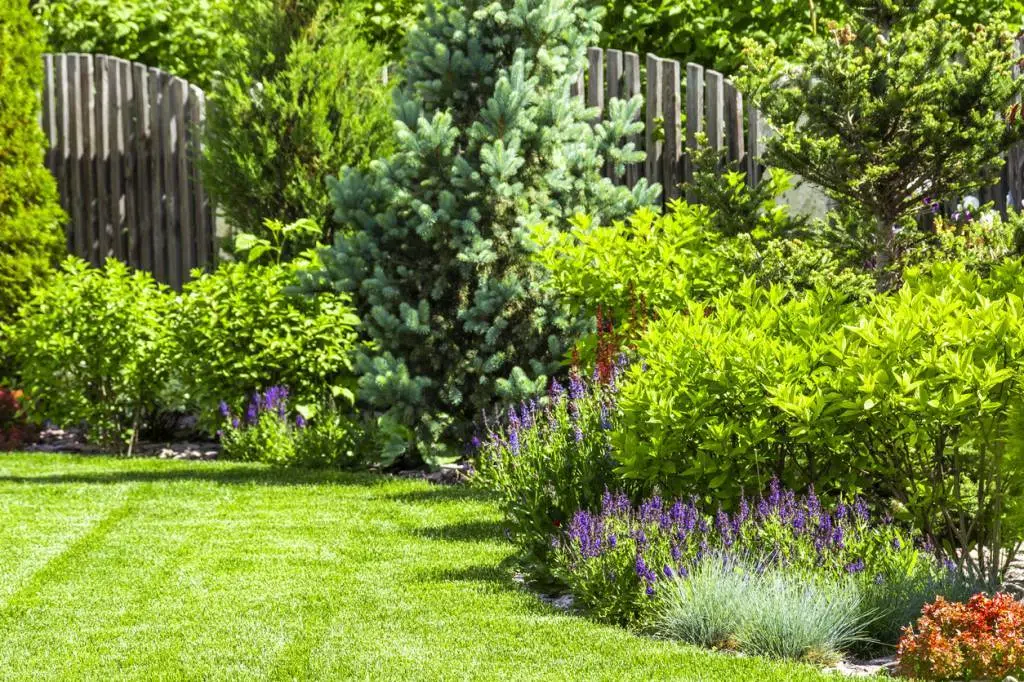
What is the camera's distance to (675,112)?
33.0 ft

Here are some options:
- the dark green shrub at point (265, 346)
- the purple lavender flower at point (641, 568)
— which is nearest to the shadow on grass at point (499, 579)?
the purple lavender flower at point (641, 568)

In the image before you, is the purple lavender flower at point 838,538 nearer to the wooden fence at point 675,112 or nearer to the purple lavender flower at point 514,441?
the purple lavender flower at point 514,441

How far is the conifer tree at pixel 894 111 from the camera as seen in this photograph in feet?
22.0

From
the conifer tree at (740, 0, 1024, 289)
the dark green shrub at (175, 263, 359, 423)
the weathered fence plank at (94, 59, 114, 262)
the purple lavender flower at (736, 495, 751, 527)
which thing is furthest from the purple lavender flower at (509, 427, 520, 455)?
the weathered fence plank at (94, 59, 114, 262)

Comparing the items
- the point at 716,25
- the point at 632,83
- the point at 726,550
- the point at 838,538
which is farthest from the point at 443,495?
the point at 716,25

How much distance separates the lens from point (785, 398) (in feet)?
15.6

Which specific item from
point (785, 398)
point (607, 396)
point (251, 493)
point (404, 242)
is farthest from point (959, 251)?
point (251, 493)

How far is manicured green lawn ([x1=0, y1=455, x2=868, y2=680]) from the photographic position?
441 centimetres

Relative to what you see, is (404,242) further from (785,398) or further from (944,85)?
(785,398)

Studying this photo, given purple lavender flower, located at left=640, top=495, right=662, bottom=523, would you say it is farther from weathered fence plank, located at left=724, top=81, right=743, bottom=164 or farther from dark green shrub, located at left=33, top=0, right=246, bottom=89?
dark green shrub, located at left=33, top=0, right=246, bottom=89

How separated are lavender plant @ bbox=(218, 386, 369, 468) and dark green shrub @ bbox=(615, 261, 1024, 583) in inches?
133

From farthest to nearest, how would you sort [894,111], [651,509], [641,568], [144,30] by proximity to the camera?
[144,30] < [894,111] < [651,509] < [641,568]

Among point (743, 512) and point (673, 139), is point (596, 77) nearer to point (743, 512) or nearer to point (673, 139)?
point (673, 139)

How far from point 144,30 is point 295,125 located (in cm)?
504
